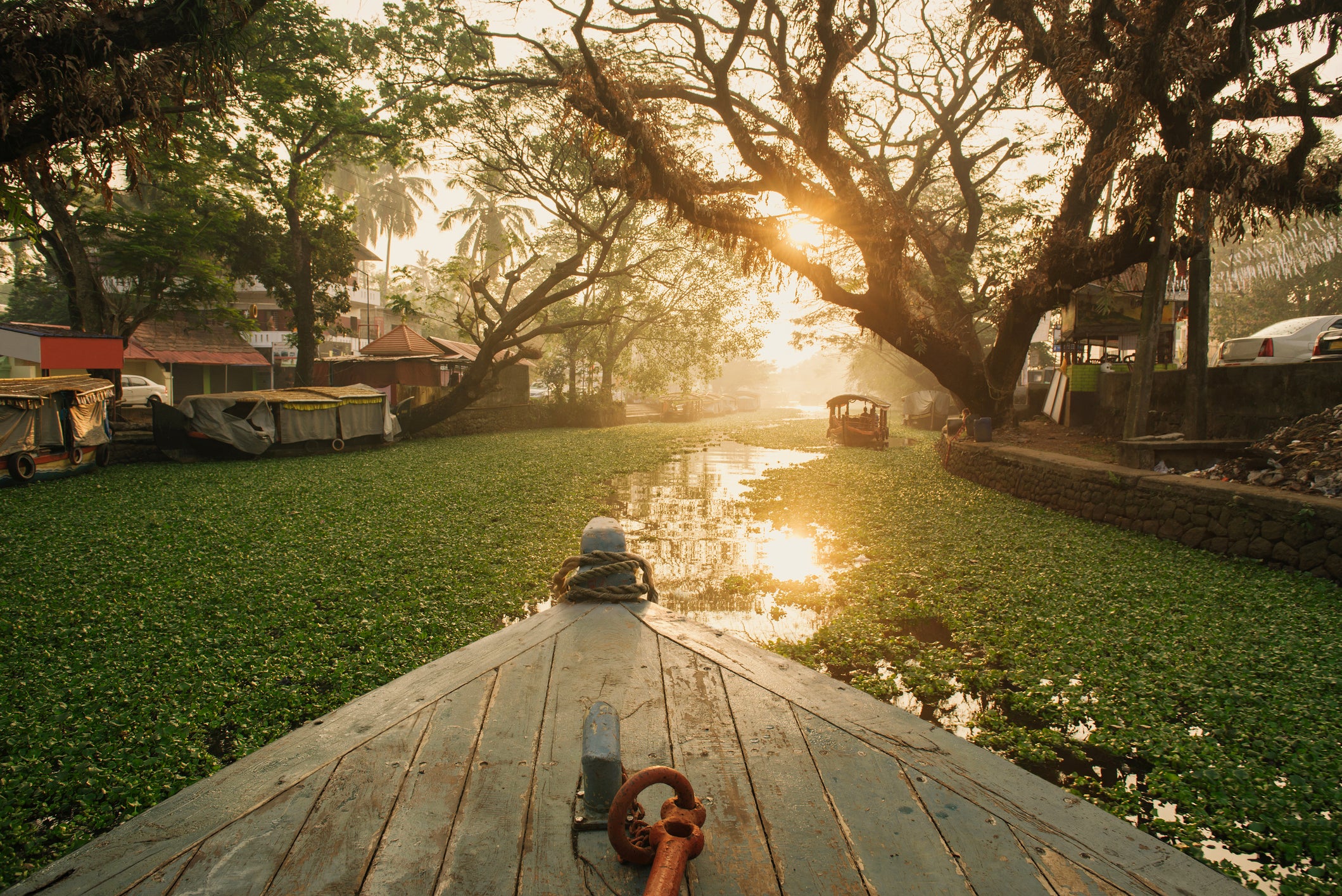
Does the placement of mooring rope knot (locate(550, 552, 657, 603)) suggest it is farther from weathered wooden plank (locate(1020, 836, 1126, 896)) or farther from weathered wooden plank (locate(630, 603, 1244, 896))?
weathered wooden plank (locate(1020, 836, 1126, 896))

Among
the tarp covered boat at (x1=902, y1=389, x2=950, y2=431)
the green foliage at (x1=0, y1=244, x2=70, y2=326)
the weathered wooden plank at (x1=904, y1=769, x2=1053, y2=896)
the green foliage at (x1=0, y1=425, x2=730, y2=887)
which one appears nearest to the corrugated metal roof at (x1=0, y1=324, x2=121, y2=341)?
the green foliage at (x1=0, y1=425, x2=730, y2=887)

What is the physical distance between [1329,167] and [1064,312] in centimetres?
769

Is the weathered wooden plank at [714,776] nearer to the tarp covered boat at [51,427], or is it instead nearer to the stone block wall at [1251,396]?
the stone block wall at [1251,396]

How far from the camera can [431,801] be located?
1.49 m

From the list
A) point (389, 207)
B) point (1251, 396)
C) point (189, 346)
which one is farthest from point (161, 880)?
point (389, 207)

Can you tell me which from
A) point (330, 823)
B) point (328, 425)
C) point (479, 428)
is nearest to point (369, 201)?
point (479, 428)

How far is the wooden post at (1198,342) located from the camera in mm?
8789

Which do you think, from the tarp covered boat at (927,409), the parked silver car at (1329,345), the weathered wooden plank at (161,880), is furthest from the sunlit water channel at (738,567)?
the tarp covered boat at (927,409)

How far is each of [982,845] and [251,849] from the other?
1.47m

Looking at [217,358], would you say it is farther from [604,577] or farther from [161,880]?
[161,880]

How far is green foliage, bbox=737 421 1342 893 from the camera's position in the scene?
111 inches

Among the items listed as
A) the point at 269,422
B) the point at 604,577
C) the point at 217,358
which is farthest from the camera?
the point at 217,358

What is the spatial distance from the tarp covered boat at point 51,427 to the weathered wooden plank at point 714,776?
12127 millimetres

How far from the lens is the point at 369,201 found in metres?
44.8
